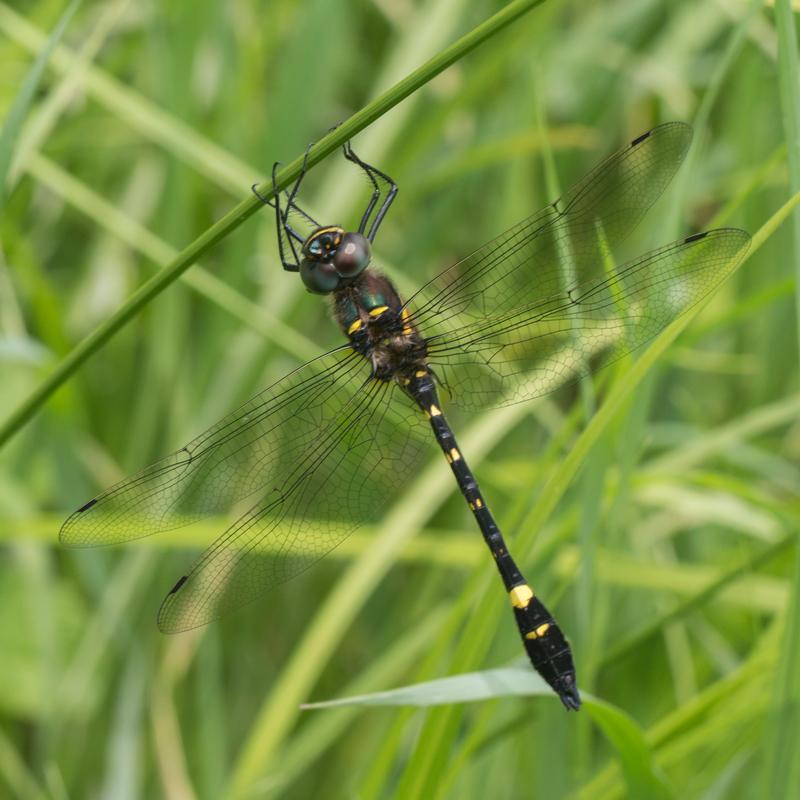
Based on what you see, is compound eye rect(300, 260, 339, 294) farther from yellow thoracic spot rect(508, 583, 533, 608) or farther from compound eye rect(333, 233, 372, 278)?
yellow thoracic spot rect(508, 583, 533, 608)

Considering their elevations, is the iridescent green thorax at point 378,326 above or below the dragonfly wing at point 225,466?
above

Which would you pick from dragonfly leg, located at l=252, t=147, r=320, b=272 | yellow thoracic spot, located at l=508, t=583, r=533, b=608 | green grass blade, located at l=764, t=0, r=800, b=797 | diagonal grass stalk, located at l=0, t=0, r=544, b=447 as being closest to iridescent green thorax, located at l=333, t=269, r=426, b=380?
dragonfly leg, located at l=252, t=147, r=320, b=272

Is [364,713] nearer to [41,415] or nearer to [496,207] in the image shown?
[41,415]

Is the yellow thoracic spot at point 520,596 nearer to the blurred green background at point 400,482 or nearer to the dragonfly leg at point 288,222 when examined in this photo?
the blurred green background at point 400,482

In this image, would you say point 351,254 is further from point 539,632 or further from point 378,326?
point 539,632

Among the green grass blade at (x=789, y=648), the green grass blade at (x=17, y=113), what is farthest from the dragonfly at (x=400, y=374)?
the green grass blade at (x=17, y=113)

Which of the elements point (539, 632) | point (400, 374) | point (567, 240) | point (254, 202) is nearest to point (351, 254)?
point (400, 374)
